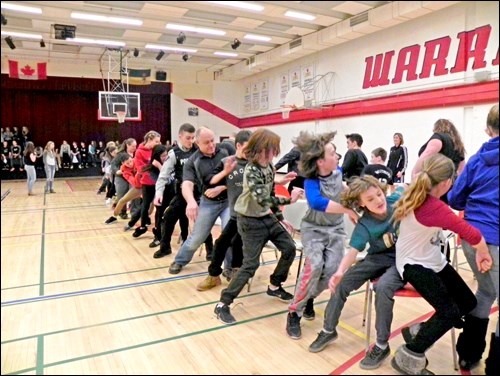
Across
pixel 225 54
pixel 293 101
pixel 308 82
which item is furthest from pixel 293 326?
pixel 225 54

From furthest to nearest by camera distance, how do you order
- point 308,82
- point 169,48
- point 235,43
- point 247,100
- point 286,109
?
point 247,100
point 308,82
point 286,109
point 169,48
point 235,43

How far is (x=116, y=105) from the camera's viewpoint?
14938 mm

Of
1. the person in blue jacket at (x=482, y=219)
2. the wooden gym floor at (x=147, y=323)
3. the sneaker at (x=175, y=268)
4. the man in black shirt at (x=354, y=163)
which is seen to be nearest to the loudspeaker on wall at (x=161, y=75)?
the wooden gym floor at (x=147, y=323)

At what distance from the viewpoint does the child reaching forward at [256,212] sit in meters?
3.12

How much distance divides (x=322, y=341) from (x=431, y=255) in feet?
3.04

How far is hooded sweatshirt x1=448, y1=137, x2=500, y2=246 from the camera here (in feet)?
7.19

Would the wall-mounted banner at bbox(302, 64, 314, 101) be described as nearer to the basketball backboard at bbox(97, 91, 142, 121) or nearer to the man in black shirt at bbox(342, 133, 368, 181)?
the basketball backboard at bbox(97, 91, 142, 121)

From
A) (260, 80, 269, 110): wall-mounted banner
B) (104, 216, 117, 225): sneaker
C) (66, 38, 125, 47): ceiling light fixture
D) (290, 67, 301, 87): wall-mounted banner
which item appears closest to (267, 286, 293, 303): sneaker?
(104, 216, 117, 225): sneaker

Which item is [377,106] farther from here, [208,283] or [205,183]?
[208,283]

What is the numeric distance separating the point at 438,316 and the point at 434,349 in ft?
2.01

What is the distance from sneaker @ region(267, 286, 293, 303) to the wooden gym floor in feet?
0.23

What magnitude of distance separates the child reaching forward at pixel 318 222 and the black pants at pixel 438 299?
0.59 metres

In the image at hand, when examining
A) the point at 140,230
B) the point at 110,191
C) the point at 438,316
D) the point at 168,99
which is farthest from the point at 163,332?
the point at 168,99

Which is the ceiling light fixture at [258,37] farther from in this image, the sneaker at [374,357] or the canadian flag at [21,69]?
the sneaker at [374,357]
